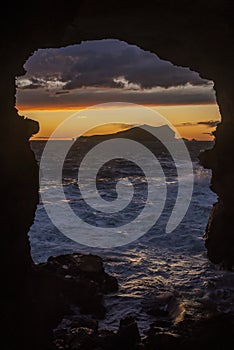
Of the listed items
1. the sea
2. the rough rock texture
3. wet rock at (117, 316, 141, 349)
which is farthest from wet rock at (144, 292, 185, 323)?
the rough rock texture

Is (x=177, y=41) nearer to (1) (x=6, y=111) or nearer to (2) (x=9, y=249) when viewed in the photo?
(1) (x=6, y=111)

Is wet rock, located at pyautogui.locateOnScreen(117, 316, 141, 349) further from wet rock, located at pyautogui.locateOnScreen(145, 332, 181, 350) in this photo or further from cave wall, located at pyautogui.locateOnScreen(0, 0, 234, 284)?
cave wall, located at pyautogui.locateOnScreen(0, 0, 234, 284)

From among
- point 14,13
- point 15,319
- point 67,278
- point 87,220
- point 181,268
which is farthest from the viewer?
point 87,220

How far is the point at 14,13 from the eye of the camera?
22.8ft

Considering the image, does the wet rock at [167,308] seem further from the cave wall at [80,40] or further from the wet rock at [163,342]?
the cave wall at [80,40]

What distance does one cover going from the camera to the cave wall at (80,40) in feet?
25.2

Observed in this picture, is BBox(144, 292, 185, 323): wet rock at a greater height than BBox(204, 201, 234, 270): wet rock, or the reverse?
BBox(204, 201, 234, 270): wet rock

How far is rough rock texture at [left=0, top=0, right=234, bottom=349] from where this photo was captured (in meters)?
7.60

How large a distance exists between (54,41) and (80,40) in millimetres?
1941

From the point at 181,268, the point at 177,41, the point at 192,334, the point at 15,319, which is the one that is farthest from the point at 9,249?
the point at 177,41

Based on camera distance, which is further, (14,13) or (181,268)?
(181,268)

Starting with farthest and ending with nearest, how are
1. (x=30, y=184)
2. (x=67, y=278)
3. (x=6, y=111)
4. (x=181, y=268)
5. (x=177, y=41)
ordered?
(x=181, y=268) → (x=177, y=41) → (x=67, y=278) → (x=30, y=184) → (x=6, y=111)

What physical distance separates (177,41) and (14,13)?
220 inches

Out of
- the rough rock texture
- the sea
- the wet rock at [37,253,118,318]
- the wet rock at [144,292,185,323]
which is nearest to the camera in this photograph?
the rough rock texture
